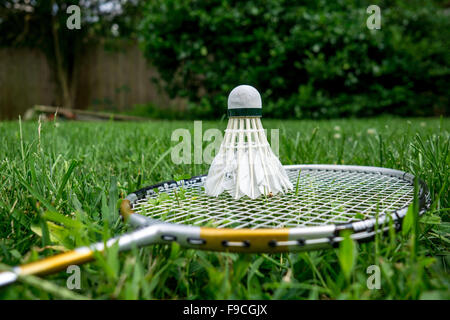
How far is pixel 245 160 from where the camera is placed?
37.5 inches

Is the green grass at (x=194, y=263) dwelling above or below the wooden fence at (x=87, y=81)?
below

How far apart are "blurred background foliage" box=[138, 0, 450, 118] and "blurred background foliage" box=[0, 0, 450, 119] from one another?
1cm

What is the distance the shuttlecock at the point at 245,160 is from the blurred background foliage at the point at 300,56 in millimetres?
3371

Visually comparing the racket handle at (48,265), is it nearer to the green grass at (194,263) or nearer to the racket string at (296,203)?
the green grass at (194,263)

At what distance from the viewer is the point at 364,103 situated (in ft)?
14.3

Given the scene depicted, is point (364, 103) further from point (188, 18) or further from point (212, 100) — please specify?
point (188, 18)

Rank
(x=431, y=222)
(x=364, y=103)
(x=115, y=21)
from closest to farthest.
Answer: (x=431, y=222) → (x=364, y=103) → (x=115, y=21)

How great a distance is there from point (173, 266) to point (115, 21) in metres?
8.65

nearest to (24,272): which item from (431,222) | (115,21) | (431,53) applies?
(431,222)

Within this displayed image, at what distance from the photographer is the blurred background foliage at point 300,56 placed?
4.18 metres

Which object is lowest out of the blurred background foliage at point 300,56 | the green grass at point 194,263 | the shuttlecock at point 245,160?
the green grass at point 194,263

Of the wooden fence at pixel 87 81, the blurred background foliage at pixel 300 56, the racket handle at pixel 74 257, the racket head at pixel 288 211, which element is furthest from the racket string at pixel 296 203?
the wooden fence at pixel 87 81

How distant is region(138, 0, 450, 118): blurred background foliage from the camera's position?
4.18m
